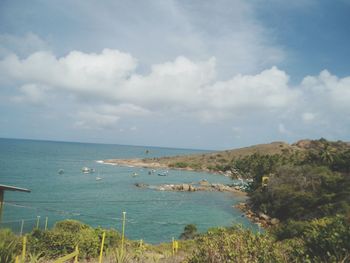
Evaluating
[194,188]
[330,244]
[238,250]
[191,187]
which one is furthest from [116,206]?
[330,244]

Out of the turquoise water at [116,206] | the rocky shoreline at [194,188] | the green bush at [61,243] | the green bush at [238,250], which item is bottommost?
the turquoise water at [116,206]

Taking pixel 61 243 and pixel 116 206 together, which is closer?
pixel 61 243

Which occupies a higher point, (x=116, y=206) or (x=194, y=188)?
(x=194, y=188)

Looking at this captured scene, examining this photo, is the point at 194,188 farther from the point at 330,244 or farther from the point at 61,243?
the point at 330,244

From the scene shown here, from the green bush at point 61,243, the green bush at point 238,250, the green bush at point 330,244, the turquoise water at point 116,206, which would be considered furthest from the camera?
the turquoise water at point 116,206

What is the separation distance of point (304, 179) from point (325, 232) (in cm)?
4206

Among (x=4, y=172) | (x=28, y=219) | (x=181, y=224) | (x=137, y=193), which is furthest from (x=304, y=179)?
(x=4, y=172)

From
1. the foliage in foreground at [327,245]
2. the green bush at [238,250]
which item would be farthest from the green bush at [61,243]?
the foliage in foreground at [327,245]

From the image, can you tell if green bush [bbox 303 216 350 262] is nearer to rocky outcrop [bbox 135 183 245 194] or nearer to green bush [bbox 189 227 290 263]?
green bush [bbox 189 227 290 263]

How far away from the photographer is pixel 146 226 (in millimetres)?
41344

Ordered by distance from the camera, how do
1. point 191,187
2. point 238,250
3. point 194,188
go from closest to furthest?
point 238,250 < point 191,187 < point 194,188

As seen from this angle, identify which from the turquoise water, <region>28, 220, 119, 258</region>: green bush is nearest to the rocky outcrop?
the turquoise water

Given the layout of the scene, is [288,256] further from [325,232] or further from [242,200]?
[242,200]

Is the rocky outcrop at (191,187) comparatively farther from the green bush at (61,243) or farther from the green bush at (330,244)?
Answer: the green bush at (330,244)
